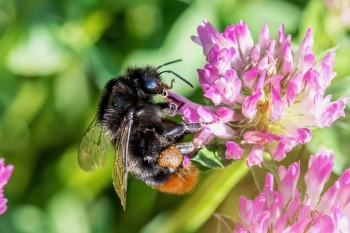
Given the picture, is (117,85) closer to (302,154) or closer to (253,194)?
(253,194)

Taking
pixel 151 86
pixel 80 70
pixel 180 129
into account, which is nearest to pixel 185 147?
pixel 180 129

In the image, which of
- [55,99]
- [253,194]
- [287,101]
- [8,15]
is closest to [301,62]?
[287,101]

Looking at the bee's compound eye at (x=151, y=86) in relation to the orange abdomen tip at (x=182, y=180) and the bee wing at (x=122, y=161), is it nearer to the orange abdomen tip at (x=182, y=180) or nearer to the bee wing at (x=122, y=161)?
the bee wing at (x=122, y=161)

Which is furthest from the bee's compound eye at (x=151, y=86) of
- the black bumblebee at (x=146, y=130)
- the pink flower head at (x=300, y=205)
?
the pink flower head at (x=300, y=205)

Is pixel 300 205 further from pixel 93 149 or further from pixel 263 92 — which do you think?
pixel 93 149

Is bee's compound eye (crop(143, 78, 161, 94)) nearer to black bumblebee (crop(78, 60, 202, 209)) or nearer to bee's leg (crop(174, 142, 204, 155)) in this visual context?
black bumblebee (crop(78, 60, 202, 209))
